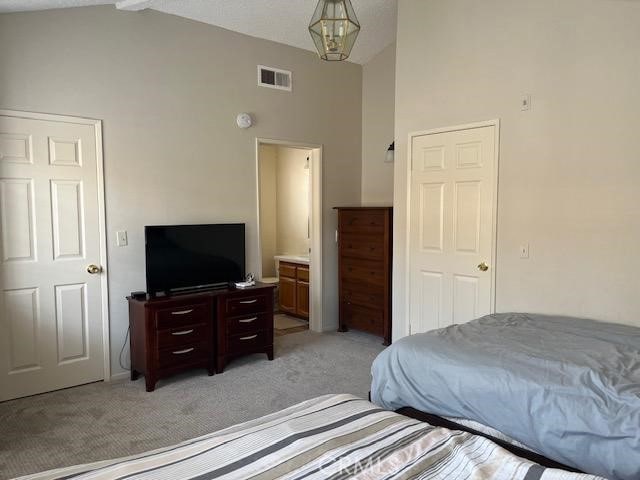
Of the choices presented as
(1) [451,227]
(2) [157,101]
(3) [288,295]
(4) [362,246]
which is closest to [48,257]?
(2) [157,101]

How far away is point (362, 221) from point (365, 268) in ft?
1.72

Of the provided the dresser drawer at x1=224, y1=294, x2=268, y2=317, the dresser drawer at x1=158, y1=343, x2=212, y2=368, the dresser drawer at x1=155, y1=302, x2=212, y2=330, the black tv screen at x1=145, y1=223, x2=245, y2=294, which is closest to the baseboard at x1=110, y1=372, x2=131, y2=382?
the dresser drawer at x1=158, y1=343, x2=212, y2=368

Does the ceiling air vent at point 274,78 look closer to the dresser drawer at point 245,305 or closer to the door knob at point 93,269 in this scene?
the dresser drawer at point 245,305

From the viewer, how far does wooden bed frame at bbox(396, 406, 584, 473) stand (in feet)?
6.17

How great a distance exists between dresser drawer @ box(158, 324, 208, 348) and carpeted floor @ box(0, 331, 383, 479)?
349 mm

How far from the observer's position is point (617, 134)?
303 centimetres

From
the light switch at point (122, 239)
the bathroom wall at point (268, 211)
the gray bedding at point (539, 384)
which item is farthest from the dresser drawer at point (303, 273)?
the gray bedding at point (539, 384)

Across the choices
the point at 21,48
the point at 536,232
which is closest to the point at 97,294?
the point at 21,48

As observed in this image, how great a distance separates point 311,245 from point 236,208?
3.99 feet

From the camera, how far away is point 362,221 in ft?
16.8

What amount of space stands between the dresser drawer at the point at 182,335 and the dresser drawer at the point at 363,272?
191 cm

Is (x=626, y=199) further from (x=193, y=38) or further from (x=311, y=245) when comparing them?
(x=193, y=38)

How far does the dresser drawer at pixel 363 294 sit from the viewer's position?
502 cm

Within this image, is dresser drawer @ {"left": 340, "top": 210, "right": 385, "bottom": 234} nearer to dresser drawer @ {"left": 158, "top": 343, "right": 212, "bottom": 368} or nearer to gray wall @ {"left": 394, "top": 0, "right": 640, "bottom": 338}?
gray wall @ {"left": 394, "top": 0, "right": 640, "bottom": 338}
